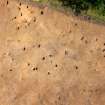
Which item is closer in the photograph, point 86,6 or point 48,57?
point 48,57

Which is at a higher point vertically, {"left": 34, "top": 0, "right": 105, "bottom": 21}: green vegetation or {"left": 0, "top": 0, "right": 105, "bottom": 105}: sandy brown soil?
{"left": 34, "top": 0, "right": 105, "bottom": 21}: green vegetation

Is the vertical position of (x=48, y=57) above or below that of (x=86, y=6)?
below

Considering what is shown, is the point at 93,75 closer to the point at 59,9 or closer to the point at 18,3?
the point at 59,9

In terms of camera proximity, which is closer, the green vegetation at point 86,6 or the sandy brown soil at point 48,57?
A: the sandy brown soil at point 48,57

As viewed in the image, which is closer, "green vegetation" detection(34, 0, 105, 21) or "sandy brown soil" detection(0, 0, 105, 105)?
"sandy brown soil" detection(0, 0, 105, 105)

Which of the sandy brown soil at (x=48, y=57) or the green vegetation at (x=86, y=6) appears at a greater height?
the green vegetation at (x=86, y=6)
